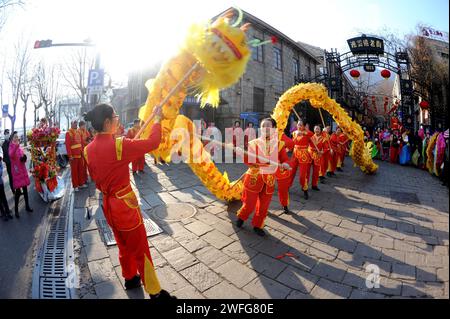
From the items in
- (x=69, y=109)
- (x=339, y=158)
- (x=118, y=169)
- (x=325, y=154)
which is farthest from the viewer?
(x=69, y=109)

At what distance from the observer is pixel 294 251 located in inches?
128

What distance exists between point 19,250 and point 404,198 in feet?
24.8

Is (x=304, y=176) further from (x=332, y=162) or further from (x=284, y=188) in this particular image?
(x=332, y=162)

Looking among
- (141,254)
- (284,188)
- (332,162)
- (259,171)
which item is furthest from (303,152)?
(141,254)

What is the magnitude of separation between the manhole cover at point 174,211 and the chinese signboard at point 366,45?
12.9m

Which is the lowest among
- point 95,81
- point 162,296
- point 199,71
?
point 162,296

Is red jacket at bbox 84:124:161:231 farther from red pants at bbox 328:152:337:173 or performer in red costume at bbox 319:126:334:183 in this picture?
red pants at bbox 328:152:337:173

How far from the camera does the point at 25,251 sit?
3434 mm

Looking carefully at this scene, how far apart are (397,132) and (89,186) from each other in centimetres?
1466

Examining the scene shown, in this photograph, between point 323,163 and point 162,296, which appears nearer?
point 162,296

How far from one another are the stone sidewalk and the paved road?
A: 1.81ft

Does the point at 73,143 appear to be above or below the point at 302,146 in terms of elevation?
above

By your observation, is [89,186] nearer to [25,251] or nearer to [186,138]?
[25,251]
